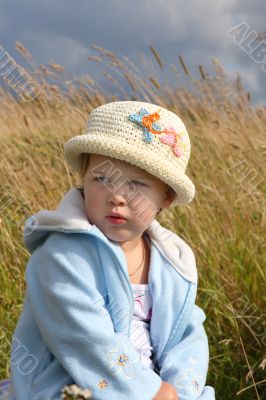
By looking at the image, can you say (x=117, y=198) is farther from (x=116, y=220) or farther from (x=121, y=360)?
(x=121, y=360)

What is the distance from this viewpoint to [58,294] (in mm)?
2041

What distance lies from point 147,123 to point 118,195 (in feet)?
0.87

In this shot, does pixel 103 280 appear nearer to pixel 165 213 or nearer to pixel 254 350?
pixel 254 350

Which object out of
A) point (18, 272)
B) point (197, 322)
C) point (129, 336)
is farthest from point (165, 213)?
point (129, 336)

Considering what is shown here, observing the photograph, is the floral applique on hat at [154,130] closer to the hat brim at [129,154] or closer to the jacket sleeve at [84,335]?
the hat brim at [129,154]

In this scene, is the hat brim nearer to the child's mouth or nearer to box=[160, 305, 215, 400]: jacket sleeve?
the child's mouth

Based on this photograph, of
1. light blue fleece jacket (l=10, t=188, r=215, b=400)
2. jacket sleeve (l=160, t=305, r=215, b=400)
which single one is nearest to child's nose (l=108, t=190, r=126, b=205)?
light blue fleece jacket (l=10, t=188, r=215, b=400)

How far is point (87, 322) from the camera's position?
203 centimetres

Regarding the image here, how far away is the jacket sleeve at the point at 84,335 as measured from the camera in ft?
6.66

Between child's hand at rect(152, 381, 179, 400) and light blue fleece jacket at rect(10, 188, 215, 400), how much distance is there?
24 mm

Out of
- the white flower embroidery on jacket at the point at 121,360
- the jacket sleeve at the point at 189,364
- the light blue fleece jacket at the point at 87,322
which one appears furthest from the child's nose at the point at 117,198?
the jacket sleeve at the point at 189,364

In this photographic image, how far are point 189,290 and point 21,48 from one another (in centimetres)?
311

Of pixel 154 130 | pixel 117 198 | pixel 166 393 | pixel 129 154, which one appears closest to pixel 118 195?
pixel 117 198

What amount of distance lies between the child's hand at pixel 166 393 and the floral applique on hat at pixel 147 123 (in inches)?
30.0
